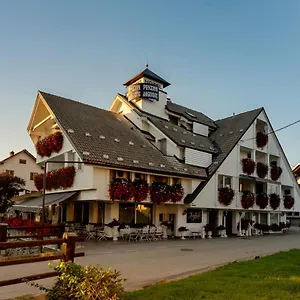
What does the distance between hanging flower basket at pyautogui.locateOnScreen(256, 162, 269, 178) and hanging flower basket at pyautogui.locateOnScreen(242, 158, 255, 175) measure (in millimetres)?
1285

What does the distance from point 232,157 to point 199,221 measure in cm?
646

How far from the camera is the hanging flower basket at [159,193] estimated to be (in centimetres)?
2412

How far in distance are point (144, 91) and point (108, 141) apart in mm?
8731

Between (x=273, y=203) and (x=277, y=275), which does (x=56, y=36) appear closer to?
(x=277, y=275)

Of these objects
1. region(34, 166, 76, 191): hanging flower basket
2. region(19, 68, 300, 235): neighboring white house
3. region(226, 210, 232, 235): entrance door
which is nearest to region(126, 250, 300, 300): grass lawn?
region(19, 68, 300, 235): neighboring white house

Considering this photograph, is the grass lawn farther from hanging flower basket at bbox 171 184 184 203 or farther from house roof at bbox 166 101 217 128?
house roof at bbox 166 101 217 128

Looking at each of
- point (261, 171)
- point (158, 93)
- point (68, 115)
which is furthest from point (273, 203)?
point (68, 115)

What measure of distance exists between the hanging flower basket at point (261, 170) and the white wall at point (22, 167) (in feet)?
108

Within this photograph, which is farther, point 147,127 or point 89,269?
point 147,127

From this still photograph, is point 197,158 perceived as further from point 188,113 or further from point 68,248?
point 68,248

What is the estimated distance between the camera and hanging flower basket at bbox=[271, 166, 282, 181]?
34250 millimetres

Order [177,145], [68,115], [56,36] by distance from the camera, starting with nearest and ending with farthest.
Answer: [56,36], [68,115], [177,145]

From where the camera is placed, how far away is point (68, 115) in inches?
995

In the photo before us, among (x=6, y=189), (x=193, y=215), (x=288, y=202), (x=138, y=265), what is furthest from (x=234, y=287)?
(x=6, y=189)
